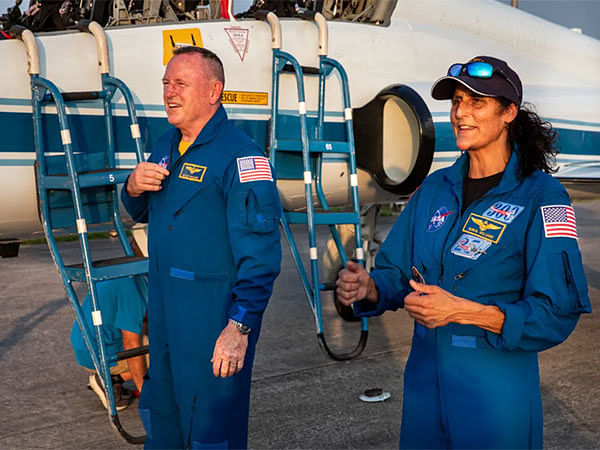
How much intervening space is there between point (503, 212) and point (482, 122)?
1.07ft

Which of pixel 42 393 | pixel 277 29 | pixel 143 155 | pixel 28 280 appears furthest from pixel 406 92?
pixel 28 280

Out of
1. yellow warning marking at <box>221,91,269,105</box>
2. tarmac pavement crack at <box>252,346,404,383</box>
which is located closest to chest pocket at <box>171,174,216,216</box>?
yellow warning marking at <box>221,91,269,105</box>

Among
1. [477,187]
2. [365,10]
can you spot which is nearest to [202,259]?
[477,187]

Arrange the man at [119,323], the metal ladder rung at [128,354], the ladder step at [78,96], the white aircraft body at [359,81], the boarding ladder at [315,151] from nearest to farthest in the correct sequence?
the metal ladder rung at [128,354]
the ladder step at [78,96]
the white aircraft body at [359,81]
the man at [119,323]
the boarding ladder at [315,151]

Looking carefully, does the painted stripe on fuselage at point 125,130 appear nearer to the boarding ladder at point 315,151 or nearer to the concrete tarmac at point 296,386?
the boarding ladder at point 315,151

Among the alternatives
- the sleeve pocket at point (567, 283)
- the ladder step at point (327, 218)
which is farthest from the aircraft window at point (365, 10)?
the sleeve pocket at point (567, 283)

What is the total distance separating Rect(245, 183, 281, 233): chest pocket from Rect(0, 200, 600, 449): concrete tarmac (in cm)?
189

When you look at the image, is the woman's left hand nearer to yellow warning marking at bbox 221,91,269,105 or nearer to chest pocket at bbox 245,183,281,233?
chest pocket at bbox 245,183,281,233

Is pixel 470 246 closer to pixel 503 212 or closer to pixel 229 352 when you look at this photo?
pixel 503 212

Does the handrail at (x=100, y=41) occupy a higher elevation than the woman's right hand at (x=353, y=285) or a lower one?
higher

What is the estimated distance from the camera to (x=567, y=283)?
2.10 metres

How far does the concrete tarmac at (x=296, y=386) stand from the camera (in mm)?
4438

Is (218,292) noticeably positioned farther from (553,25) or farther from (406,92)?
(553,25)

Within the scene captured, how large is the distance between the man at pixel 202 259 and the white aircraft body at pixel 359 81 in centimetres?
169
